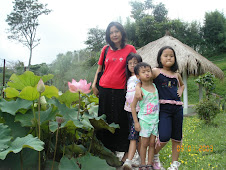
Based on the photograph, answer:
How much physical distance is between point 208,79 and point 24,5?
17.5 m

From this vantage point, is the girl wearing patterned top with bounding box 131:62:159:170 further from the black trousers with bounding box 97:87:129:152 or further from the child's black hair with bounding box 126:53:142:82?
the black trousers with bounding box 97:87:129:152

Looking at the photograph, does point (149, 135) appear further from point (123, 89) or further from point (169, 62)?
point (169, 62)

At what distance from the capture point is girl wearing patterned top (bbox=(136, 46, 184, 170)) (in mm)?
1958

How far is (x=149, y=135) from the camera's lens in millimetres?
1951

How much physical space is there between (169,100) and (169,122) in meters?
0.19

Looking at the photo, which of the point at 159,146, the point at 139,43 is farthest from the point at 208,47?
the point at 159,146

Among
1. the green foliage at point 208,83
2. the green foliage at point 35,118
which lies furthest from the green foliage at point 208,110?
the green foliage at point 35,118

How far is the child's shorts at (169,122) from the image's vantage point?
1946 mm

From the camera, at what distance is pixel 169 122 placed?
6.43 feet

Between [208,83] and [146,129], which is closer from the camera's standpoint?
[146,129]

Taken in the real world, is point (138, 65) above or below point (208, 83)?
above

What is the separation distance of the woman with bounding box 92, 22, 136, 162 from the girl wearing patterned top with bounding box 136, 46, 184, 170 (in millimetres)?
288

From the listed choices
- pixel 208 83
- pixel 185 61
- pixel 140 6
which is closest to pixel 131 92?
pixel 208 83

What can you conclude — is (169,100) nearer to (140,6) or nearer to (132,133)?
(132,133)
